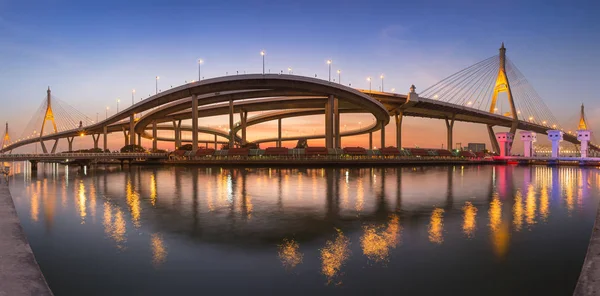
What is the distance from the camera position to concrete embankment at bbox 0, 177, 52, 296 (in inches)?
223

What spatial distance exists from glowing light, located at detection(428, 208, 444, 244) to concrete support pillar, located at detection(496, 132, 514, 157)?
8410 centimetres

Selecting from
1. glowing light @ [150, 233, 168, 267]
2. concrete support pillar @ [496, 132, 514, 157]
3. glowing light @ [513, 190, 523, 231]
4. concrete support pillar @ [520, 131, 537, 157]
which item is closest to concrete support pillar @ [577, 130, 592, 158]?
concrete support pillar @ [520, 131, 537, 157]

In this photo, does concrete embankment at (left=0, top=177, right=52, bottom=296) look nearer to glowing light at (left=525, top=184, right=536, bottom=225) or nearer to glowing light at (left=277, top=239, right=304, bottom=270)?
glowing light at (left=277, top=239, right=304, bottom=270)

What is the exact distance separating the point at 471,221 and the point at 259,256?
8.04 metres

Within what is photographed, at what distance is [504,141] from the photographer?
88750 millimetres

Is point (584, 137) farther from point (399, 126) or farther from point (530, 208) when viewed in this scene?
point (530, 208)

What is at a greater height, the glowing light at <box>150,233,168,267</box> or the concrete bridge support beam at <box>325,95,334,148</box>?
the concrete bridge support beam at <box>325,95,334,148</box>

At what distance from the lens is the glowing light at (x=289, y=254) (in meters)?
8.02

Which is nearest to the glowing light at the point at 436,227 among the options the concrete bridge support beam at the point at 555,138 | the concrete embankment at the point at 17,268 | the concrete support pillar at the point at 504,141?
the concrete embankment at the point at 17,268

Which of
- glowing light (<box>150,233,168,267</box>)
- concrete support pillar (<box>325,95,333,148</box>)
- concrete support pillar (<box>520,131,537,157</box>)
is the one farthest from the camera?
concrete support pillar (<box>520,131,537,157</box>)

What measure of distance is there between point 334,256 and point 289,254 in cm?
106

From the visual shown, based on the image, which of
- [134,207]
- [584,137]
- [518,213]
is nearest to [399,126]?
[584,137]

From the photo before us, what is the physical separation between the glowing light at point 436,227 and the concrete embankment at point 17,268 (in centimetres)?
880

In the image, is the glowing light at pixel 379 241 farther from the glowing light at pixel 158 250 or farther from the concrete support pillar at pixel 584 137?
the concrete support pillar at pixel 584 137
